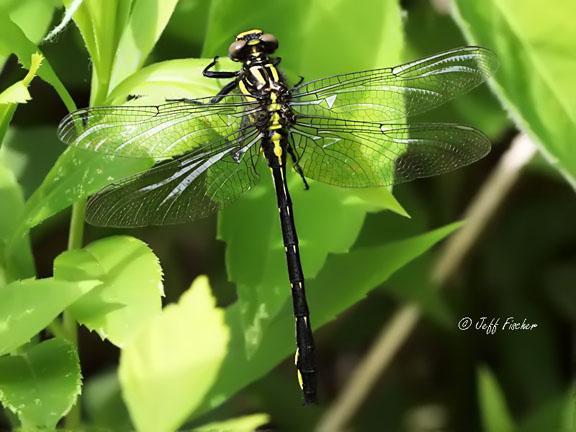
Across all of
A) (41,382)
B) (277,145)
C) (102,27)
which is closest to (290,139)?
(277,145)

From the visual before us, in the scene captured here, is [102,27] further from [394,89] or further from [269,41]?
[394,89]

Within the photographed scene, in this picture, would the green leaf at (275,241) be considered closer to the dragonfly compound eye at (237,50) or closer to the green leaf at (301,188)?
the green leaf at (301,188)

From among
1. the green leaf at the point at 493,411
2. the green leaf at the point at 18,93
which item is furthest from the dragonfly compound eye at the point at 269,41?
the green leaf at the point at 493,411

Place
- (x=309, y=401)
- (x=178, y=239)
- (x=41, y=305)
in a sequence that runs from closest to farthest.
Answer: (x=41, y=305)
(x=309, y=401)
(x=178, y=239)

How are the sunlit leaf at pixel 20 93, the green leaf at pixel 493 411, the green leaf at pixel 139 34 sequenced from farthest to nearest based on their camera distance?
the green leaf at pixel 493 411 < the green leaf at pixel 139 34 < the sunlit leaf at pixel 20 93

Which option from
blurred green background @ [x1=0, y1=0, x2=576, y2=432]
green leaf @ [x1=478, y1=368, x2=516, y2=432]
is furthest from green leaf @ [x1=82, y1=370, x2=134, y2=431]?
green leaf @ [x1=478, y1=368, x2=516, y2=432]

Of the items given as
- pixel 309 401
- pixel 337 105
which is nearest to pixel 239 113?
pixel 337 105

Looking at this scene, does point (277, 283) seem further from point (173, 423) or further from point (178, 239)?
point (178, 239)
